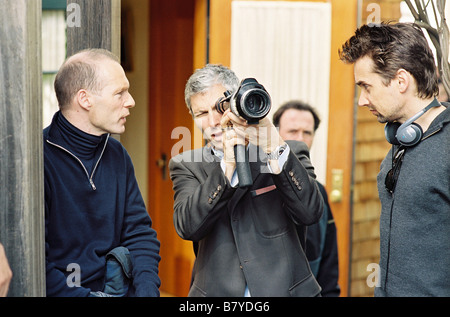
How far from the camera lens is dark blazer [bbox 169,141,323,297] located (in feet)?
5.79

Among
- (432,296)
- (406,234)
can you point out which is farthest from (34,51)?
(432,296)

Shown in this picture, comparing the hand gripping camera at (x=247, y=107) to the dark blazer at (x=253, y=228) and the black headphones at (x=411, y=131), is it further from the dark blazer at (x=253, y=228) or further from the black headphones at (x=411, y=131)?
the black headphones at (x=411, y=131)

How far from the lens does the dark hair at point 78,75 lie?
5.94 feet

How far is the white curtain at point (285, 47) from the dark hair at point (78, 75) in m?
1.92

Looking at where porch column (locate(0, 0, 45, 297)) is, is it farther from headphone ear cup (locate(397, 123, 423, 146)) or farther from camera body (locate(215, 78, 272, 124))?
headphone ear cup (locate(397, 123, 423, 146))

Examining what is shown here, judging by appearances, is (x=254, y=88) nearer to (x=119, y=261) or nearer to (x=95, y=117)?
(x=95, y=117)

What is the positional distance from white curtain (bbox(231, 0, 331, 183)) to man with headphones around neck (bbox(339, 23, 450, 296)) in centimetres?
179

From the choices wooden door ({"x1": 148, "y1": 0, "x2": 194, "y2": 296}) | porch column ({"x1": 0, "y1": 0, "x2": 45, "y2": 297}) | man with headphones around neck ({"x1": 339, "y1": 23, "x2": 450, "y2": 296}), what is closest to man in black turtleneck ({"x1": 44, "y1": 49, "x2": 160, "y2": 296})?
porch column ({"x1": 0, "y1": 0, "x2": 45, "y2": 297})

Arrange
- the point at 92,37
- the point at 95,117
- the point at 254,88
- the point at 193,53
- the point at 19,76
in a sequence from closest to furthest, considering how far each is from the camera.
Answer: the point at 19,76 → the point at 254,88 → the point at 95,117 → the point at 92,37 → the point at 193,53

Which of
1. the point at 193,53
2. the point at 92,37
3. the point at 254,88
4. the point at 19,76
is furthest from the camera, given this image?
the point at 193,53

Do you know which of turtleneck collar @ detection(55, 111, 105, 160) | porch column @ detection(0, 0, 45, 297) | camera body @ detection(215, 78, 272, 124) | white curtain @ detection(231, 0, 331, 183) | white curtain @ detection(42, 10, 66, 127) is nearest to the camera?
porch column @ detection(0, 0, 45, 297)

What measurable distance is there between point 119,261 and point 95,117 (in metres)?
0.43

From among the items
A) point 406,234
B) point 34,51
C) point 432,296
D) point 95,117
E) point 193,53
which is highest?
point 193,53

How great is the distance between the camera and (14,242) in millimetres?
1571
